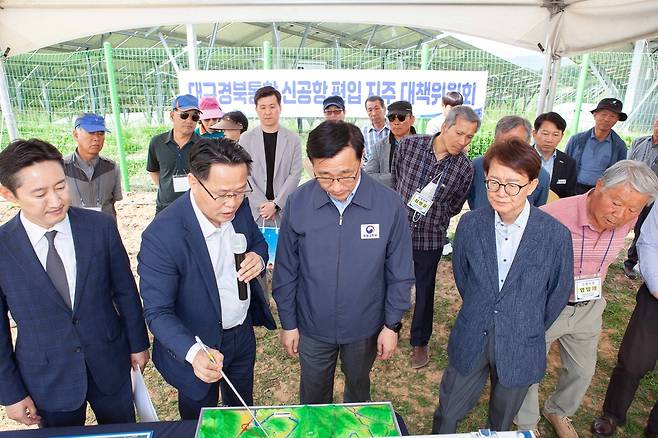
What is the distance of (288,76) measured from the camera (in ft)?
20.2

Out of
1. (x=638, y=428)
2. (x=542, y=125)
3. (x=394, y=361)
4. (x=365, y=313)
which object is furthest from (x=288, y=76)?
(x=638, y=428)

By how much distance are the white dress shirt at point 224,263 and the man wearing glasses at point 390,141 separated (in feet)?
6.73

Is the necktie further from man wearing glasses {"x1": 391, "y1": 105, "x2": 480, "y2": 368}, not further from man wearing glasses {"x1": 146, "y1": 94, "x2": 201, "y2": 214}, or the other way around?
man wearing glasses {"x1": 391, "y1": 105, "x2": 480, "y2": 368}

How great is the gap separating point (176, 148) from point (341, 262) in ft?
6.80

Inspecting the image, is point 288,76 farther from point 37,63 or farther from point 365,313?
point 365,313

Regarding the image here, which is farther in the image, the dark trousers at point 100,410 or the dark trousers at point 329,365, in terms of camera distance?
the dark trousers at point 329,365

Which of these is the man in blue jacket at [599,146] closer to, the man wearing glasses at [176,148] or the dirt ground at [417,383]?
the dirt ground at [417,383]

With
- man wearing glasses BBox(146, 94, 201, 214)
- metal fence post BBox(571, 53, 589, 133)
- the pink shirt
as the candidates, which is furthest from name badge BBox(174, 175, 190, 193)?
metal fence post BBox(571, 53, 589, 133)

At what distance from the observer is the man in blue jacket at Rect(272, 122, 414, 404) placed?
1645mm

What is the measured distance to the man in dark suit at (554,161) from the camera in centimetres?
295

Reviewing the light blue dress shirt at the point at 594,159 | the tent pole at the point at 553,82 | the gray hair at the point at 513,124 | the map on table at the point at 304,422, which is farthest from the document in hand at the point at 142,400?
the light blue dress shirt at the point at 594,159

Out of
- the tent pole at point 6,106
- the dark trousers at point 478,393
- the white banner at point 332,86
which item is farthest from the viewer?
the white banner at point 332,86

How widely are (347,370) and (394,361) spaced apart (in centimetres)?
115

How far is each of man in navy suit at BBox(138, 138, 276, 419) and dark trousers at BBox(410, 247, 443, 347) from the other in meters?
1.38
